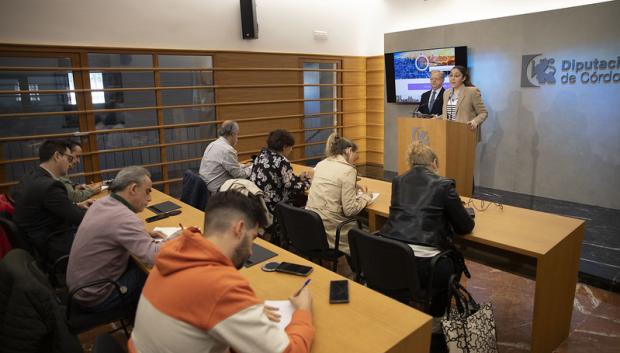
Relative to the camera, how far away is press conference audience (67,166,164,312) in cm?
224

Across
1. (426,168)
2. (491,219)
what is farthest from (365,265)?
(491,219)

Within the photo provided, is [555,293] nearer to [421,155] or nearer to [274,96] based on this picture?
[421,155]

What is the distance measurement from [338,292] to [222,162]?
2800 millimetres

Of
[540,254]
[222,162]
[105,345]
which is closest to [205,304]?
[105,345]

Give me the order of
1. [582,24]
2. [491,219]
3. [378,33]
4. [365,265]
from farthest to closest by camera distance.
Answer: [378,33]
[582,24]
[491,219]
[365,265]

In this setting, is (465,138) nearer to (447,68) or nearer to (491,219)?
(491,219)

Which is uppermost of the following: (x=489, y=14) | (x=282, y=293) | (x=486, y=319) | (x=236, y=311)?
(x=489, y=14)

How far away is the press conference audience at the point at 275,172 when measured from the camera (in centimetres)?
390

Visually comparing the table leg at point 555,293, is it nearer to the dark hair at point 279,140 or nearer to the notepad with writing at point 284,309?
the notepad with writing at point 284,309

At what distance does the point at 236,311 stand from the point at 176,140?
552cm

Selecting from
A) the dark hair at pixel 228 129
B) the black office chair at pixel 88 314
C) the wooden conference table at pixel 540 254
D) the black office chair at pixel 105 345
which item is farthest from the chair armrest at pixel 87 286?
the dark hair at pixel 228 129

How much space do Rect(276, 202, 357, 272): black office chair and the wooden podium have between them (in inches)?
66.0

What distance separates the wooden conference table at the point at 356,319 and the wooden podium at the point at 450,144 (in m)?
2.72

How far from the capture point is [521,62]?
20.0ft
